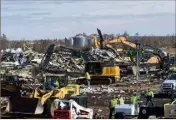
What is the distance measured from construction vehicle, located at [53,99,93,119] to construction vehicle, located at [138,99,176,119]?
7.35 feet

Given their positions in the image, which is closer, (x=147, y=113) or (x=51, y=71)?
(x=147, y=113)

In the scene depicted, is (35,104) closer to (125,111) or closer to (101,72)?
(125,111)

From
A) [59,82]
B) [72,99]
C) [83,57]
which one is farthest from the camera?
[83,57]

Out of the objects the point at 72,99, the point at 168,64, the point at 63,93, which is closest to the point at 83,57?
the point at 168,64

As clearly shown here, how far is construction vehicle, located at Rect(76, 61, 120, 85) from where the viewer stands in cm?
3066

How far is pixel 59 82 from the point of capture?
23641mm

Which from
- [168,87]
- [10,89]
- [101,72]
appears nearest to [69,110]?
[10,89]

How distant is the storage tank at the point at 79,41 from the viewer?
64562 mm

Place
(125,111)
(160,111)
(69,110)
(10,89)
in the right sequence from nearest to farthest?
(160,111) < (125,111) < (69,110) < (10,89)

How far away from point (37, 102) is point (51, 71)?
16489 mm

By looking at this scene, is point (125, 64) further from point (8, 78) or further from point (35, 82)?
point (8, 78)

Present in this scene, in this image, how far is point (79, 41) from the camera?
6781cm

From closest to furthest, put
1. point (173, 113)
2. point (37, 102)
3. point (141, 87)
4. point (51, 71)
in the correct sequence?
1. point (173, 113)
2. point (37, 102)
3. point (141, 87)
4. point (51, 71)

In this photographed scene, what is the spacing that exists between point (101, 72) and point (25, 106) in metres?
12.6
